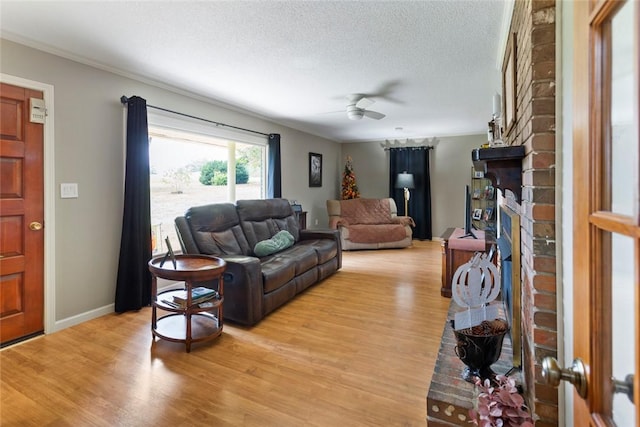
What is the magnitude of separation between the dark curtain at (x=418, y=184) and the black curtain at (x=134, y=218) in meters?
5.43

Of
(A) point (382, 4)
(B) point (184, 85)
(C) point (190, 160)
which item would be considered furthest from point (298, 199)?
(A) point (382, 4)

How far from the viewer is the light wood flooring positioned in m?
1.71

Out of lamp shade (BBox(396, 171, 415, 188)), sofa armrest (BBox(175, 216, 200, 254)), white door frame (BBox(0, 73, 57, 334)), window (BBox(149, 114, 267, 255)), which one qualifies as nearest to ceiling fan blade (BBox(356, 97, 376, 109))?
window (BBox(149, 114, 267, 255))

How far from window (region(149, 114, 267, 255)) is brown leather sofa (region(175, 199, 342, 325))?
0.78 m

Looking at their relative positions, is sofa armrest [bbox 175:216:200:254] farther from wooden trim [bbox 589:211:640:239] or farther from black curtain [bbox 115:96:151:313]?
wooden trim [bbox 589:211:640:239]

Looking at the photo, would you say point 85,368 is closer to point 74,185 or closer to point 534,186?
point 74,185

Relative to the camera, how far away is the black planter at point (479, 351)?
151 centimetres

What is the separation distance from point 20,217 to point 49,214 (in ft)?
0.58

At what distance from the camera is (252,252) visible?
12.2 ft

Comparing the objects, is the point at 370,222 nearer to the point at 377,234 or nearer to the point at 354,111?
the point at 377,234

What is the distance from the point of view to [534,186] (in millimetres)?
1202

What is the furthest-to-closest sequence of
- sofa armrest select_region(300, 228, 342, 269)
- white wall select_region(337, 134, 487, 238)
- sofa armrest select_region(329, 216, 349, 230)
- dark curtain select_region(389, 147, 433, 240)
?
dark curtain select_region(389, 147, 433, 240)
white wall select_region(337, 134, 487, 238)
sofa armrest select_region(329, 216, 349, 230)
sofa armrest select_region(300, 228, 342, 269)

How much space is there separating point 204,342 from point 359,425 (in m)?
1.38

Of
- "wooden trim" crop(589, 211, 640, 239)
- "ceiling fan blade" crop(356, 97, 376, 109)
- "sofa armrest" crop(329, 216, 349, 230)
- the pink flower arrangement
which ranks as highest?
"ceiling fan blade" crop(356, 97, 376, 109)
